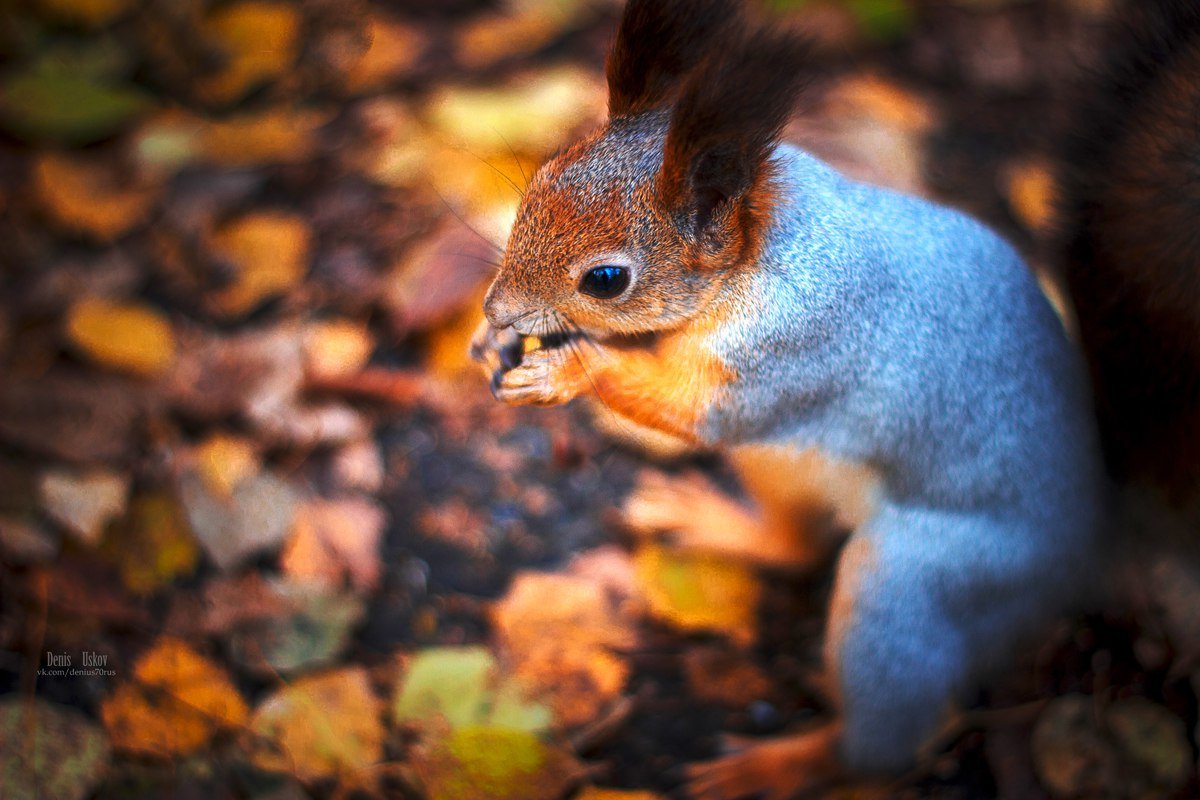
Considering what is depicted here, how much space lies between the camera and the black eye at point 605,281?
1.19 meters

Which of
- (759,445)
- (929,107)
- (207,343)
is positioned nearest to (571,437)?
(759,445)

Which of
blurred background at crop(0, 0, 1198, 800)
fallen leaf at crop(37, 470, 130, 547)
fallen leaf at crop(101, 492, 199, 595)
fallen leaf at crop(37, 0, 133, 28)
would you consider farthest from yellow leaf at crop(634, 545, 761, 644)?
fallen leaf at crop(37, 0, 133, 28)

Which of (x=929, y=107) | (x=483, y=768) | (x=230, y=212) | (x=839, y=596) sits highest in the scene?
(x=929, y=107)

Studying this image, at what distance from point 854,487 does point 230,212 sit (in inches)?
60.9

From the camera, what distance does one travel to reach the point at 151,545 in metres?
1.73

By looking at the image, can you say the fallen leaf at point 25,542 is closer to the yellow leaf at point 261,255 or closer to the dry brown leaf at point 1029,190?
the yellow leaf at point 261,255

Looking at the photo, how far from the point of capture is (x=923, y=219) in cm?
137

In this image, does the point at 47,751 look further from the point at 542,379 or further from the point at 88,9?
the point at 88,9

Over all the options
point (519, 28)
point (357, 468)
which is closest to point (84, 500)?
point (357, 468)

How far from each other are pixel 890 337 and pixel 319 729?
1.10 metres

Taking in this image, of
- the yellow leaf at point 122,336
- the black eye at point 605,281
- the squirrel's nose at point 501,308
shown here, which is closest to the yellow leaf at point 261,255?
the yellow leaf at point 122,336

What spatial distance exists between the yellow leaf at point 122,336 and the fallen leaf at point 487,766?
39.3 inches

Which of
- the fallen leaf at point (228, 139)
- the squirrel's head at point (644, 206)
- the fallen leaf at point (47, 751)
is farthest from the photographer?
the fallen leaf at point (228, 139)

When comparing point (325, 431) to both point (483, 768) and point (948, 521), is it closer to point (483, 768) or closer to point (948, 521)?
point (483, 768)
